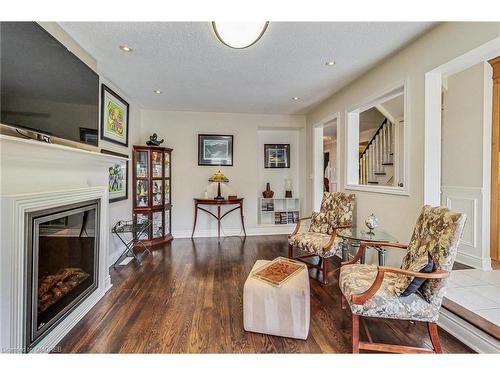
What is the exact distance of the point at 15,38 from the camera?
1359 millimetres

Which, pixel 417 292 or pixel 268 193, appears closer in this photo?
pixel 417 292

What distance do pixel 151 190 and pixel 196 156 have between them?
1.14 m

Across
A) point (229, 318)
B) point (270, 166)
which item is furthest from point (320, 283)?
point (270, 166)

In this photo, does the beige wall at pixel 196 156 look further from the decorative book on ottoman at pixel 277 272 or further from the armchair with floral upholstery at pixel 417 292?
the armchair with floral upholstery at pixel 417 292

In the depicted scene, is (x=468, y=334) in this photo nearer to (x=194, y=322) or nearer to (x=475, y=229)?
(x=475, y=229)

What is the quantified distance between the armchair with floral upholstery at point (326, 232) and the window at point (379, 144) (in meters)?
0.33

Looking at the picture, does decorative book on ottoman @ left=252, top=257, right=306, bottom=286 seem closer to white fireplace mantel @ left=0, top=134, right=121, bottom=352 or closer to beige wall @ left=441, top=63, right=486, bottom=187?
white fireplace mantel @ left=0, top=134, right=121, bottom=352

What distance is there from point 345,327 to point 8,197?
2380 millimetres

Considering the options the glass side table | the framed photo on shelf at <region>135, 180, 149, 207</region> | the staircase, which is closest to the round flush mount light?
the glass side table

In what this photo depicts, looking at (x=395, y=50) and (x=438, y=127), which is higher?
(x=395, y=50)

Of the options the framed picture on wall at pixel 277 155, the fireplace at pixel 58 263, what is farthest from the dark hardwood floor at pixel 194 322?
the framed picture on wall at pixel 277 155

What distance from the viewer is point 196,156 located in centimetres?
470

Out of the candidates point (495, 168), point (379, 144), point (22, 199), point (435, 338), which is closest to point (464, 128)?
point (495, 168)
